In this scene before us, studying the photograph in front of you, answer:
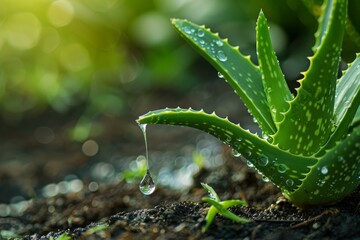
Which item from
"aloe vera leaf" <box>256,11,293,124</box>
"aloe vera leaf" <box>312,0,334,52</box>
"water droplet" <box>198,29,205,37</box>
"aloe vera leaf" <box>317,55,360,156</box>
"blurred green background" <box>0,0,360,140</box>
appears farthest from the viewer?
"blurred green background" <box>0,0,360,140</box>

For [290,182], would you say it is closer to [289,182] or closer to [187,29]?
[289,182]

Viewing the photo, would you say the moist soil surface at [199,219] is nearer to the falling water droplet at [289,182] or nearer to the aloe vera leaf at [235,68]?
the falling water droplet at [289,182]

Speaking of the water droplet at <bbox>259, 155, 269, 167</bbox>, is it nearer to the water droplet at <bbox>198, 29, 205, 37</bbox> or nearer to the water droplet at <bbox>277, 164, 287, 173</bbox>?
the water droplet at <bbox>277, 164, 287, 173</bbox>

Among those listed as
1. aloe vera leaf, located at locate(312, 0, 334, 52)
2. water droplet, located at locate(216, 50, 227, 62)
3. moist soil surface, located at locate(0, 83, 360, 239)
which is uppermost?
aloe vera leaf, located at locate(312, 0, 334, 52)

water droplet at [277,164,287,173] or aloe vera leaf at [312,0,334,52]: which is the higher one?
aloe vera leaf at [312,0,334,52]

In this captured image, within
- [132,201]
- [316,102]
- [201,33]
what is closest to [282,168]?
[316,102]

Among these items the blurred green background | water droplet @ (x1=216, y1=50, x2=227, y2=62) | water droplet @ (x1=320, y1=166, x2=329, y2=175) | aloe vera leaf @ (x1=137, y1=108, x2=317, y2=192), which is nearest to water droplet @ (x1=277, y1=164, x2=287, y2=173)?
aloe vera leaf @ (x1=137, y1=108, x2=317, y2=192)

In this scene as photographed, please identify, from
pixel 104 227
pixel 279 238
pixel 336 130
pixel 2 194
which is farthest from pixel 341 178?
pixel 2 194

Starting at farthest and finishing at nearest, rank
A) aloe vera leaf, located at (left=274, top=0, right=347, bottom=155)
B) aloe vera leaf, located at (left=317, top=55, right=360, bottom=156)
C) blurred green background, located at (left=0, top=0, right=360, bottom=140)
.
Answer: blurred green background, located at (left=0, top=0, right=360, bottom=140)
aloe vera leaf, located at (left=317, top=55, right=360, bottom=156)
aloe vera leaf, located at (left=274, top=0, right=347, bottom=155)
